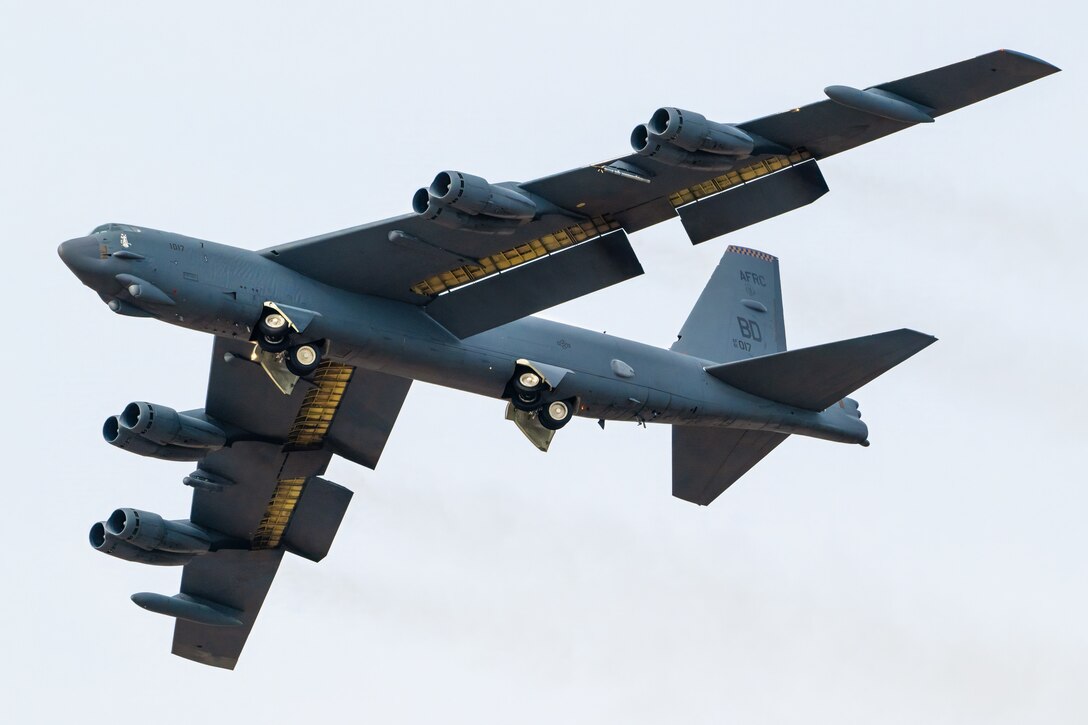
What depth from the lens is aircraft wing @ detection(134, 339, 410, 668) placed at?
38188mm

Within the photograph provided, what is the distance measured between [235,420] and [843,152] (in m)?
14.3

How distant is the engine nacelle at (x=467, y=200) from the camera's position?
31719 millimetres

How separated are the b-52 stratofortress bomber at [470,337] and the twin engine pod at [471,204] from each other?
41 mm

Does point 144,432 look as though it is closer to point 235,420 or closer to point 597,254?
point 235,420

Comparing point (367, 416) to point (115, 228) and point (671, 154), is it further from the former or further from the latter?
point (671, 154)

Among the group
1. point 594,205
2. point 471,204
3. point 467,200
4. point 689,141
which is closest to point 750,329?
point 594,205

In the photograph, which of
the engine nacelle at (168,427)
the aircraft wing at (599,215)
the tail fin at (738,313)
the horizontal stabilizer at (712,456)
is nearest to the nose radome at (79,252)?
the aircraft wing at (599,215)

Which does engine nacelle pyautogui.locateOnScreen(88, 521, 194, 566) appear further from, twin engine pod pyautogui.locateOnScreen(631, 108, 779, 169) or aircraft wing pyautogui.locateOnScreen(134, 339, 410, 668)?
twin engine pod pyautogui.locateOnScreen(631, 108, 779, 169)

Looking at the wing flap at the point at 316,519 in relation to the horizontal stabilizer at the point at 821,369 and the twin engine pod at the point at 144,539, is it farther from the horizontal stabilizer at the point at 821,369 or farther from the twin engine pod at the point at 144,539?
the horizontal stabilizer at the point at 821,369

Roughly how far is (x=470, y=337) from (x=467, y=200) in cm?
421

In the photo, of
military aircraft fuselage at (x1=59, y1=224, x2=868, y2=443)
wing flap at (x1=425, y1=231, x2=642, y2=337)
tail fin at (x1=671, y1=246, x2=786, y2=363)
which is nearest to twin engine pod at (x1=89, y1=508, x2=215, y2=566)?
military aircraft fuselage at (x1=59, y1=224, x2=868, y2=443)

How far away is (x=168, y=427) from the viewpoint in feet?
121

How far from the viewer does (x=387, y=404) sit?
38.8 metres

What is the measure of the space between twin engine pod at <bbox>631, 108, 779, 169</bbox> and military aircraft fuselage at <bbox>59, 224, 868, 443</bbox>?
5631 mm
